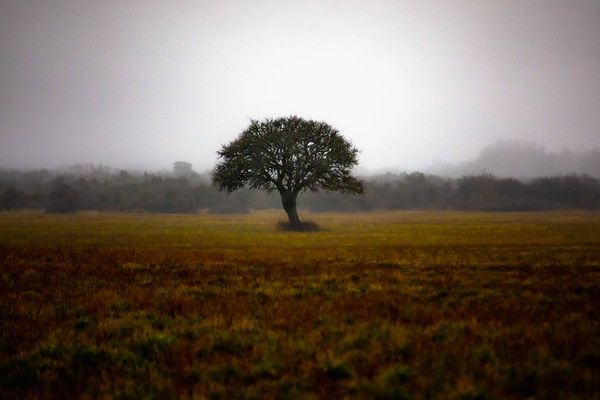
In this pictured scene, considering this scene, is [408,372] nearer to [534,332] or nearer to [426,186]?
[534,332]

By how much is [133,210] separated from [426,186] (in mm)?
102059

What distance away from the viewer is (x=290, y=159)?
47.9m

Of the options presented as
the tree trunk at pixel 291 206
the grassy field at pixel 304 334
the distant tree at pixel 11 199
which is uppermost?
→ the distant tree at pixel 11 199

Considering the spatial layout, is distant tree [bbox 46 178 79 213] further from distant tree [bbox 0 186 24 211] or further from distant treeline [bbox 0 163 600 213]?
distant tree [bbox 0 186 24 211]

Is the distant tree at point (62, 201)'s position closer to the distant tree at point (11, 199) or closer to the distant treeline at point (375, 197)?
the distant treeline at point (375, 197)

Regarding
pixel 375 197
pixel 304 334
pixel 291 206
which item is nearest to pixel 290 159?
pixel 291 206

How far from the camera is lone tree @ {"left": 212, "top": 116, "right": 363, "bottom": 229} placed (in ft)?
157

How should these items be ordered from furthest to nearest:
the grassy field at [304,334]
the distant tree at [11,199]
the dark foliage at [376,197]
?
the distant tree at [11,199] < the dark foliage at [376,197] < the grassy field at [304,334]

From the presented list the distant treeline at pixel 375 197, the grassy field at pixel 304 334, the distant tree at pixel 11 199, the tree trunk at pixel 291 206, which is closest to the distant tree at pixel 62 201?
the distant treeline at pixel 375 197

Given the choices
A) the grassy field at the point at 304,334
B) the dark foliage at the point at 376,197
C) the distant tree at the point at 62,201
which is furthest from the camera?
the dark foliage at the point at 376,197

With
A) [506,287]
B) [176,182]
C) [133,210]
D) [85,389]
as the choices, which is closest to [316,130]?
[506,287]

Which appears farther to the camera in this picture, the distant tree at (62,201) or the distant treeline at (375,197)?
the distant treeline at (375,197)

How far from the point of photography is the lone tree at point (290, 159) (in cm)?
4772

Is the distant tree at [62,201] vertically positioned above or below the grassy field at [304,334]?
above
